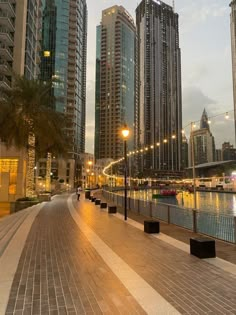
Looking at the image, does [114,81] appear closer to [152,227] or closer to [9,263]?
[152,227]

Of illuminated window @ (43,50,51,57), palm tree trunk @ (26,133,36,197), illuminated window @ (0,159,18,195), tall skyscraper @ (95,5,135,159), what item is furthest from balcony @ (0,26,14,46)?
tall skyscraper @ (95,5,135,159)

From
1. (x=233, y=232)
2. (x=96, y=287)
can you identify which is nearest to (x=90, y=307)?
(x=96, y=287)

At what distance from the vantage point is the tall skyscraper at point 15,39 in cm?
3984

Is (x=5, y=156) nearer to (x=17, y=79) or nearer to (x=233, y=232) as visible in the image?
(x=17, y=79)

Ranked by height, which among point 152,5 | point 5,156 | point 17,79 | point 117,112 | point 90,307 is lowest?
point 90,307

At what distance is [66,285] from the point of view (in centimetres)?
577

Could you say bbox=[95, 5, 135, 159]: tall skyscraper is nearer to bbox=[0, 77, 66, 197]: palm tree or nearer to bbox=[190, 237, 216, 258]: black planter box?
bbox=[0, 77, 66, 197]: palm tree

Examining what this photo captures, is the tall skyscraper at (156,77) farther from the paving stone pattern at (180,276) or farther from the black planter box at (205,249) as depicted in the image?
the black planter box at (205,249)

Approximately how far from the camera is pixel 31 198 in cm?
2739

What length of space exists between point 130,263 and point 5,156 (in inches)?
1334

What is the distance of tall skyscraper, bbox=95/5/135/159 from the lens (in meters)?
145

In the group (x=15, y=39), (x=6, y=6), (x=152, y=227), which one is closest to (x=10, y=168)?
(x=15, y=39)

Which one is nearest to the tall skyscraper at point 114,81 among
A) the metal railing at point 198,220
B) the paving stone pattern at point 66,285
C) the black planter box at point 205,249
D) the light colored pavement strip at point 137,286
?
the metal railing at point 198,220

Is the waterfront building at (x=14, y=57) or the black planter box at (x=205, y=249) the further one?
the waterfront building at (x=14, y=57)
